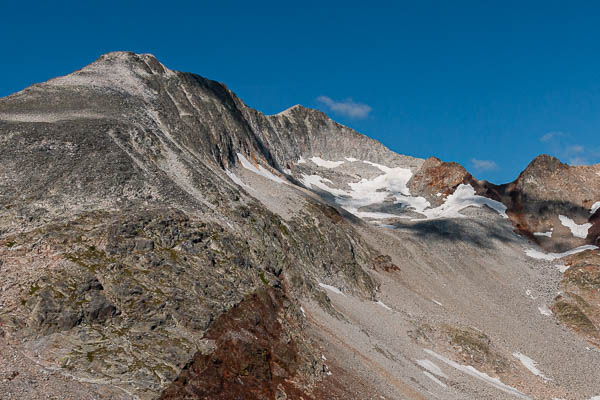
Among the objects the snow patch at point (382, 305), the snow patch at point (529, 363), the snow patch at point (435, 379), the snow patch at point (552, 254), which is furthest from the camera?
the snow patch at point (552, 254)

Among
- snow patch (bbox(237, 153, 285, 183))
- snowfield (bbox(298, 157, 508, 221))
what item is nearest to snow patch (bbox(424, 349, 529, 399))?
snow patch (bbox(237, 153, 285, 183))

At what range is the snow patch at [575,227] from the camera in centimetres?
10150

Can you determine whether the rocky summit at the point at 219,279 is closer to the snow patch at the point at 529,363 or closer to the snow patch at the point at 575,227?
the snow patch at the point at 529,363

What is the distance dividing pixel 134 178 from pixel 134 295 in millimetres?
15430

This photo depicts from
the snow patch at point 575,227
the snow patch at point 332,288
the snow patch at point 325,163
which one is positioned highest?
the snow patch at point 575,227

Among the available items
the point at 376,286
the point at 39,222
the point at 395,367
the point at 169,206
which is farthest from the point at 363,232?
the point at 39,222

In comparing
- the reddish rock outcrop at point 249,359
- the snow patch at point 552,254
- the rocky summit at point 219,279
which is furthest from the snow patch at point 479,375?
the snow patch at point 552,254

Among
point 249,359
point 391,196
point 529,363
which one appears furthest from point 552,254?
point 249,359

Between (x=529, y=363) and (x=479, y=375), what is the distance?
417 inches

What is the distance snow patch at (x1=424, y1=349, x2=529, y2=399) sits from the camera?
44156mm

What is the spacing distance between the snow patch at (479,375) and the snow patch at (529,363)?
6.60 metres

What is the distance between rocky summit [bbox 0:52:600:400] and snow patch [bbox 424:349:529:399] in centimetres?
40

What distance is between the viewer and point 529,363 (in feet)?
171

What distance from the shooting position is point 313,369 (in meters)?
30.9
